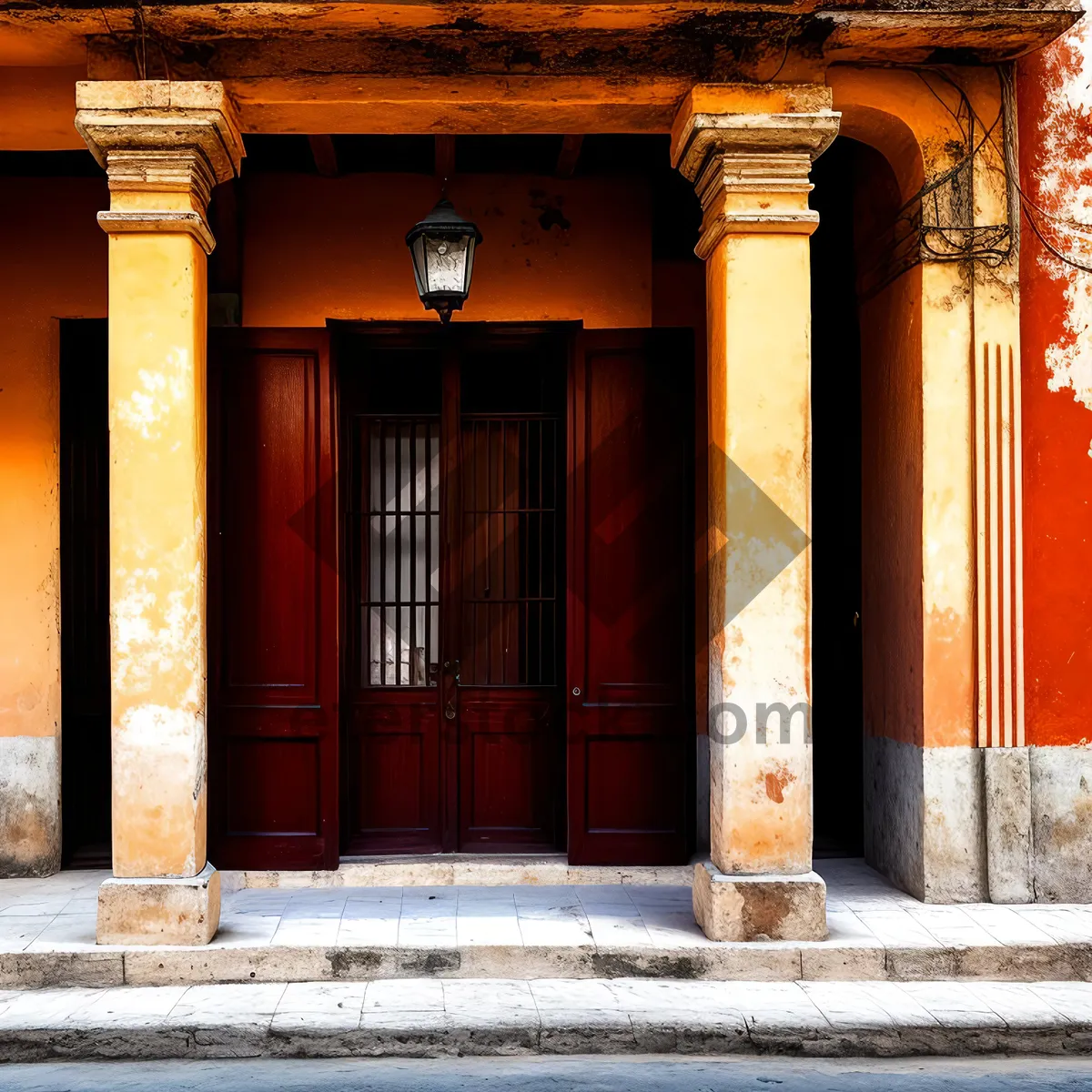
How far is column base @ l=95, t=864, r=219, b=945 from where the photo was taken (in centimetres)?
533

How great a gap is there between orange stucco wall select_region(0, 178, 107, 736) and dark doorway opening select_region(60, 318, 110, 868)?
0.47ft

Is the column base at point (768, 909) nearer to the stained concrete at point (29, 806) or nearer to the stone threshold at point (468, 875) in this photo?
the stone threshold at point (468, 875)

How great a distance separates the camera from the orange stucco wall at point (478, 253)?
712cm

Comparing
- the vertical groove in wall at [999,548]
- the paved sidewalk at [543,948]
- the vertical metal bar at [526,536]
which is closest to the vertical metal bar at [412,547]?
the vertical metal bar at [526,536]

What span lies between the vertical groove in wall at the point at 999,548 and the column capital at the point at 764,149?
1.45 meters

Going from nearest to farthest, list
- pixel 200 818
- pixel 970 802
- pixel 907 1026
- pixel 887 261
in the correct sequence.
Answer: pixel 907 1026, pixel 200 818, pixel 970 802, pixel 887 261

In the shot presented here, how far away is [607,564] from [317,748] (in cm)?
207

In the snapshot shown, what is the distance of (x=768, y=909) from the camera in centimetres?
548

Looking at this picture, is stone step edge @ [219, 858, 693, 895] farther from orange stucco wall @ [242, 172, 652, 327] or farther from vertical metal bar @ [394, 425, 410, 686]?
orange stucco wall @ [242, 172, 652, 327]

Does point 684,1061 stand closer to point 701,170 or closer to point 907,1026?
point 907,1026

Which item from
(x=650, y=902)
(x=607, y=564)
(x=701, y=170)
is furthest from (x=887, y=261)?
(x=650, y=902)

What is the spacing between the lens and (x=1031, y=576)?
625 cm

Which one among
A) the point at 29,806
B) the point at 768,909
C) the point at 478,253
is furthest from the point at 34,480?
the point at 768,909

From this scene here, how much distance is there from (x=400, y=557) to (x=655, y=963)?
120 inches
